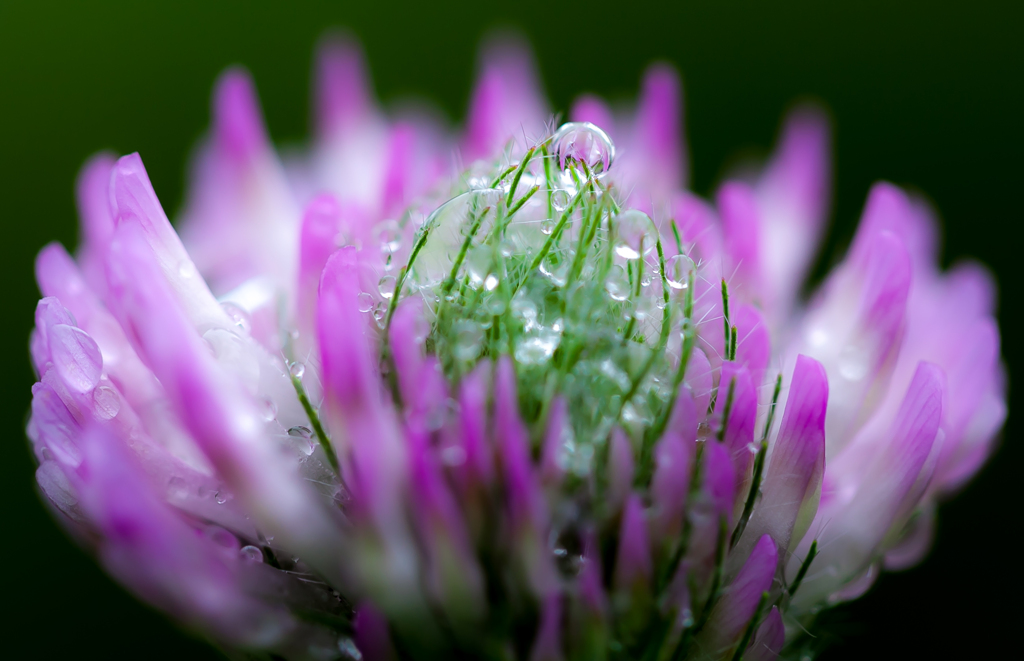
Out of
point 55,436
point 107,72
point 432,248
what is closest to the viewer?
point 55,436

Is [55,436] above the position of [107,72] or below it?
below

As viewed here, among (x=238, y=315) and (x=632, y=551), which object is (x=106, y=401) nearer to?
(x=238, y=315)

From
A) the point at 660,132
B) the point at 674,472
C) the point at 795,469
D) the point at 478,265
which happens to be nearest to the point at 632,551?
the point at 674,472

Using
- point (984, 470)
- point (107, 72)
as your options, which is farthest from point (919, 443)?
point (107, 72)

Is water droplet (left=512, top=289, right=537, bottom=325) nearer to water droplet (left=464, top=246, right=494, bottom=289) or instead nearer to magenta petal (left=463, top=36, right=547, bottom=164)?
water droplet (left=464, top=246, right=494, bottom=289)

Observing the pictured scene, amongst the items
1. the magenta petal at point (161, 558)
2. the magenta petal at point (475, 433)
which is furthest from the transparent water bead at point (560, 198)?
the magenta petal at point (161, 558)

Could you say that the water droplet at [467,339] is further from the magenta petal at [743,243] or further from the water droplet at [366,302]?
the magenta petal at [743,243]

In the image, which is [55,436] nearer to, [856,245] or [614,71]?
[856,245]
